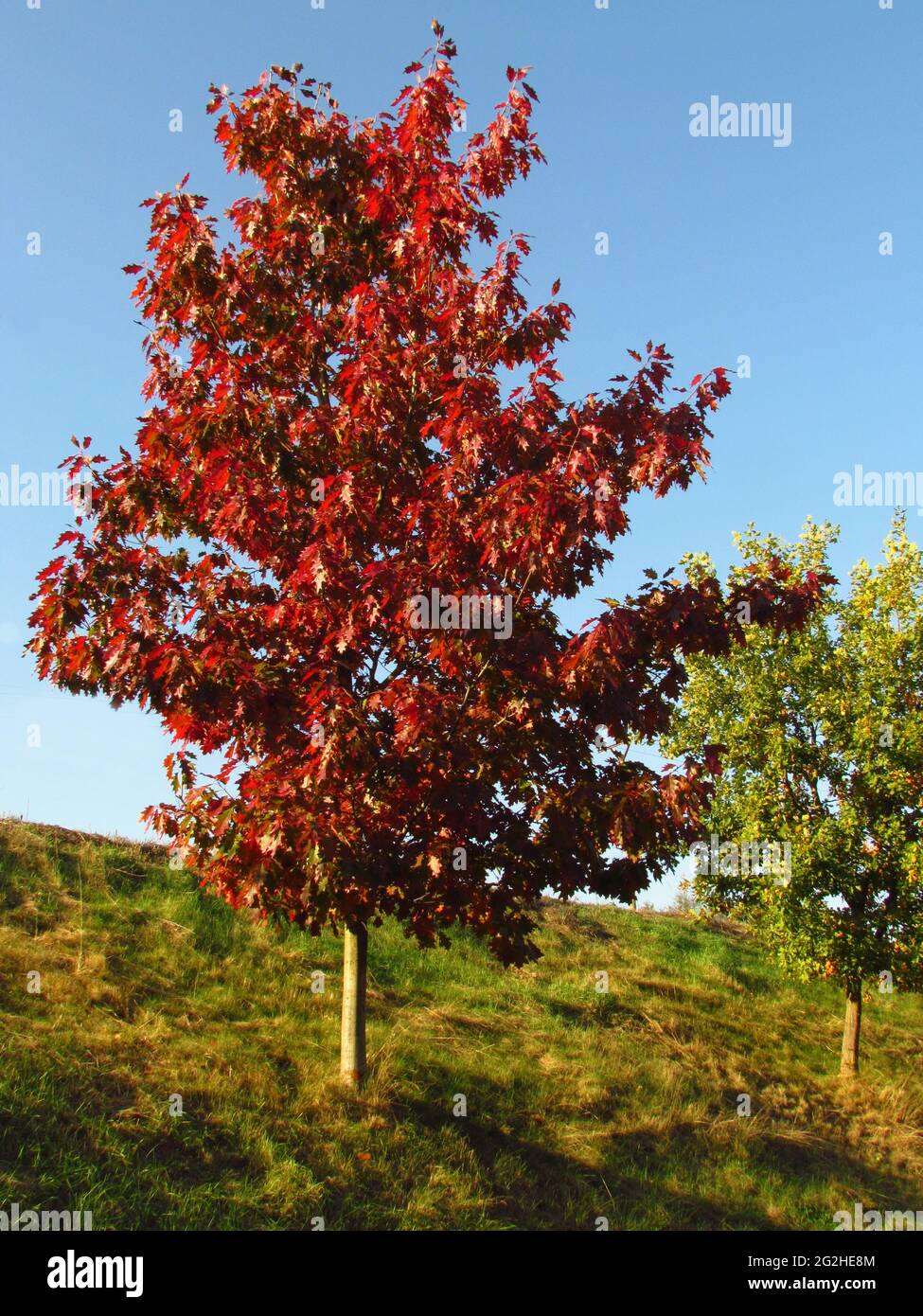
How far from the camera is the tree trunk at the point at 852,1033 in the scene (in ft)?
55.7

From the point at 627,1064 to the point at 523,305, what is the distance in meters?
10.4

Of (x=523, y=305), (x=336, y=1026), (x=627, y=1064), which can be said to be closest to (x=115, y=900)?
(x=336, y=1026)

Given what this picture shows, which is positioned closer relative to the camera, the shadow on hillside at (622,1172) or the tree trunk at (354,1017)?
the shadow on hillside at (622,1172)

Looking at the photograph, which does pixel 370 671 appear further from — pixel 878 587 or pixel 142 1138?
pixel 878 587

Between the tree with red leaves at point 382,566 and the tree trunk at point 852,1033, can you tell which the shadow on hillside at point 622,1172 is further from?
the tree trunk at point 852,1033

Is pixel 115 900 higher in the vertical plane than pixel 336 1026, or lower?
higher

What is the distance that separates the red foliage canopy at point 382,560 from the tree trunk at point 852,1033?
10.3 metres

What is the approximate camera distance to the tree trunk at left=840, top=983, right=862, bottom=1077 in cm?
1698

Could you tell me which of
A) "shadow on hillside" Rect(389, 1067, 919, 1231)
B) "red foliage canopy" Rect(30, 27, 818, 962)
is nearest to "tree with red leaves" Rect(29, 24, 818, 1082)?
"red foliage canopy" Rect(30, 27, 818, 962)

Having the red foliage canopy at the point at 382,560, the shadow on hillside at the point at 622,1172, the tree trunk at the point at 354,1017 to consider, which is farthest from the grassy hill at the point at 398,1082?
the red foliage canopy at the point at 382,560

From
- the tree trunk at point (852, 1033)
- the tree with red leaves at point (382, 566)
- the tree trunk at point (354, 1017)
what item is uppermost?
the tree with red leaves at point (382, 566)

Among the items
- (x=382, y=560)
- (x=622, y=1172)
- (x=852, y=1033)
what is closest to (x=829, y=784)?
→ (x=852, y=1033)

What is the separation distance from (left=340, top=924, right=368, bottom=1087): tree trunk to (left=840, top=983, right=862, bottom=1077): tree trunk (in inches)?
408
